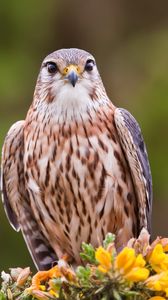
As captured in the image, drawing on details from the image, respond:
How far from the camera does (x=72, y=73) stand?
704cm

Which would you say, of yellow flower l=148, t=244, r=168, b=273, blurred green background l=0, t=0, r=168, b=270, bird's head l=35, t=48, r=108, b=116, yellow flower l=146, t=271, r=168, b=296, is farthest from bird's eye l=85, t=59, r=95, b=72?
blurred green background l=0, t=0, r=168, b=270

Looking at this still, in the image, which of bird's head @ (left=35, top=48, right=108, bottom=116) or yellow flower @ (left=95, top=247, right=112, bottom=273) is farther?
bird's head @ (left=35, top=48, right=108, bottom=116)

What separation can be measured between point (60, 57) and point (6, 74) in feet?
18.1

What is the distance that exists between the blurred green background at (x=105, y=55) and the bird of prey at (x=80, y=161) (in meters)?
4.50

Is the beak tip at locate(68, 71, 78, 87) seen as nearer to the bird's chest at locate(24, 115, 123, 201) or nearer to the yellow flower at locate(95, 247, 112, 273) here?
the bird's chest at locate(24, 115, 123, 201)

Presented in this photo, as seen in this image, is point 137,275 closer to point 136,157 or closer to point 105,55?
point 136,157

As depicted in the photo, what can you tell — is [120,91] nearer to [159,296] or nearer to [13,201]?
[13,201]

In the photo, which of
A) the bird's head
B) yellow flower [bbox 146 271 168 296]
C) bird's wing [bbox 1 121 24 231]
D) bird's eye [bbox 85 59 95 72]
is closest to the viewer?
yellow flower [bbox 146 271 168 296]

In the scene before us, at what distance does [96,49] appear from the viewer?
14172mm

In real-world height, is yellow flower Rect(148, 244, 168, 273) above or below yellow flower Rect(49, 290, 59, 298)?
above

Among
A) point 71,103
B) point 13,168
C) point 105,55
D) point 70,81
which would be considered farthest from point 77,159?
point 105,55

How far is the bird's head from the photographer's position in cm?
711

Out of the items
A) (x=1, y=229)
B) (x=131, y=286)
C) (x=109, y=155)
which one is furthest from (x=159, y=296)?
(x=1, y=229)

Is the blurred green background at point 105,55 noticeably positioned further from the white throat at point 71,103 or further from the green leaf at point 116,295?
the green leaf at point 116,295
